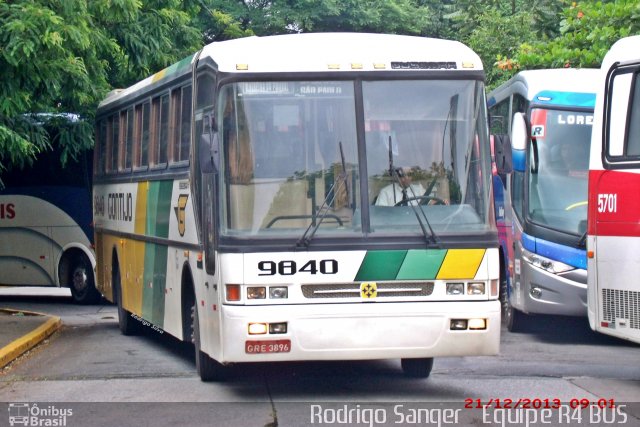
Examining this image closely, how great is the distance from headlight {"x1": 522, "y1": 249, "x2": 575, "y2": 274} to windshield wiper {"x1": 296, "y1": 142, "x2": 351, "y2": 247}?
5878mm

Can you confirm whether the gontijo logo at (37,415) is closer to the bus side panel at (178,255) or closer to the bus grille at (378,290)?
the bus side panel at (178,255)

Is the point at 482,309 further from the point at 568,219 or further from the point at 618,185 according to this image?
the point at 568,219

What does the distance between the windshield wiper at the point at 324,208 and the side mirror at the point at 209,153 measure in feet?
3.03

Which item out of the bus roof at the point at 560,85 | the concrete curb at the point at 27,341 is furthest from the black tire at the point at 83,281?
the bus roof at the point at 560,85

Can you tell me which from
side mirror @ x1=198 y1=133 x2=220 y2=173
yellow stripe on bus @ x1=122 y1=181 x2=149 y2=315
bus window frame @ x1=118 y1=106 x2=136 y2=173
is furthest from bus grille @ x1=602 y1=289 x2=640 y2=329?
bus window frame @ x1=118 y1=106 x2=136 y2=173

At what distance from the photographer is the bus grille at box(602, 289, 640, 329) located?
11.2 meters

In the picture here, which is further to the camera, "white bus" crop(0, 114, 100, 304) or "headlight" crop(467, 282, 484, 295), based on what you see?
"white bus" crop(0, 114, 100, 304)

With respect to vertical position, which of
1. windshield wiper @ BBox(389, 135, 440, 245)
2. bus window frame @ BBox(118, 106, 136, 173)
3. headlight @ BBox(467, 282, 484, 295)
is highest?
bus window frame @ BBox(118, 106, 136, 173)

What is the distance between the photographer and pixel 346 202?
10.2 meters

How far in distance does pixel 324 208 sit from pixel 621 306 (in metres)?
3.15

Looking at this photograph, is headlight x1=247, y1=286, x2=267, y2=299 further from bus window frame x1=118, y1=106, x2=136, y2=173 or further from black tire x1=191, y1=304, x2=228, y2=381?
bus window frame x1=118, y1=106, x2=136, y2=173

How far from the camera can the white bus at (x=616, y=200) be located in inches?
442

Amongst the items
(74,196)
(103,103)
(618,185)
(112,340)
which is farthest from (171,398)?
(74,196)

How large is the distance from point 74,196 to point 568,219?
10111 mm
